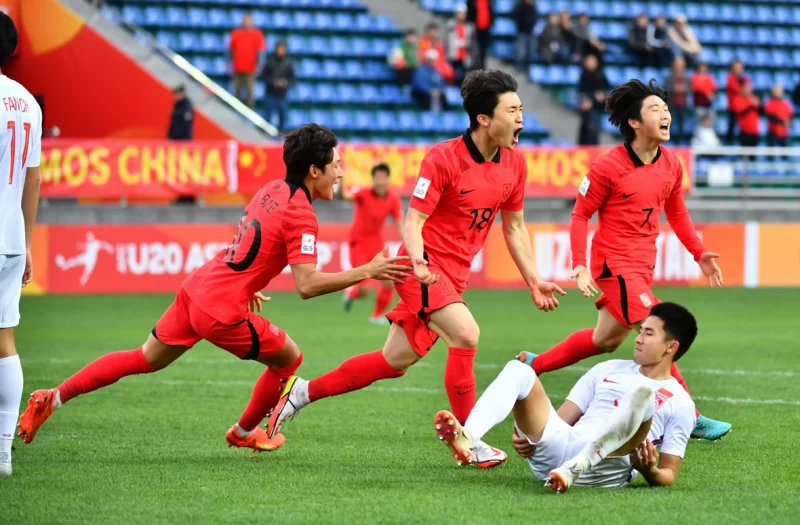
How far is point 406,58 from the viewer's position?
24.0 metres

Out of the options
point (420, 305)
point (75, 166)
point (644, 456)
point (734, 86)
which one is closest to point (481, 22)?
point (734, 86)

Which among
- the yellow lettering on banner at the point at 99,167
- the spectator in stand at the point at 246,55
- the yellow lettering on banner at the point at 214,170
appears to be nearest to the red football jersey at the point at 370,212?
the yellow lettering on banner at the point at 214,170

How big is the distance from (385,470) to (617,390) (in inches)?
47.9

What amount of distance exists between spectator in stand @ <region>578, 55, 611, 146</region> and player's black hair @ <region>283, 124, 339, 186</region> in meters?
16.5

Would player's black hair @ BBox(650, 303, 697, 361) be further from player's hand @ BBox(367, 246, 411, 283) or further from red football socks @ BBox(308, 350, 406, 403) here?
red football socks @ BBox(308, 350, 406, 403)

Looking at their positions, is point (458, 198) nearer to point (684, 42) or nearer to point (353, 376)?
point (353, 376)

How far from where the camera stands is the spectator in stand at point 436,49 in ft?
77.5

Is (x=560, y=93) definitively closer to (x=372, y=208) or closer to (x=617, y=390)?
(x=372, y=208)

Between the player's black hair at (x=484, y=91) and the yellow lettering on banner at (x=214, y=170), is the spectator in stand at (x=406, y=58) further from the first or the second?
the player's black hair at (x=484, y=91)

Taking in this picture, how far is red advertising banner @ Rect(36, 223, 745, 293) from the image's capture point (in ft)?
59.2

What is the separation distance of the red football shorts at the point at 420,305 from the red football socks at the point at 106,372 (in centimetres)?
136

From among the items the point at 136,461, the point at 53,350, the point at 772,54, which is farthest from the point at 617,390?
the point at 772,54

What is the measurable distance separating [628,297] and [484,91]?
186cm

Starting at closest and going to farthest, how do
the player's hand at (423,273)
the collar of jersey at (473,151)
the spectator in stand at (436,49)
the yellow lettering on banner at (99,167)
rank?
the player's hand at (423,273) → the collar of jersey at (473,151) → the yellow lettering on banner at (99,167) → the spectator in stand at (436,49)
